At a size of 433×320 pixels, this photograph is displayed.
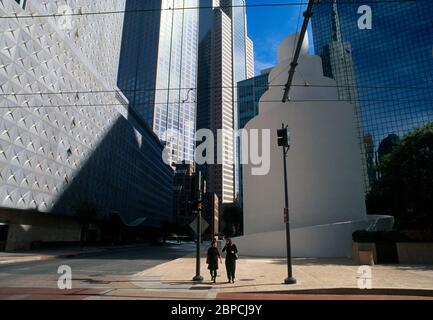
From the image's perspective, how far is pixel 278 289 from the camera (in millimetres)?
9523

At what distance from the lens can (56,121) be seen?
125 ft

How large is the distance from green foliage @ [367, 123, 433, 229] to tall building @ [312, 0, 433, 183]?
65168 millimetres

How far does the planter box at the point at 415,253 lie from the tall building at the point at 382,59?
78814mm

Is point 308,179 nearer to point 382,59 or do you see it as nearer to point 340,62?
point 382,59

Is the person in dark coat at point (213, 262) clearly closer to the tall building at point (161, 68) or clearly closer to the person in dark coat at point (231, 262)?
the person in dark coat at point (231, 262)

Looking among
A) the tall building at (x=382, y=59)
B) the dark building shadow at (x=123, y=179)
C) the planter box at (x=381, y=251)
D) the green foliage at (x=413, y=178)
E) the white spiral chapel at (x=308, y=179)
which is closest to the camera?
the planter box at (x=381, y=251)

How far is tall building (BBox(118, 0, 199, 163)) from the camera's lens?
443ft

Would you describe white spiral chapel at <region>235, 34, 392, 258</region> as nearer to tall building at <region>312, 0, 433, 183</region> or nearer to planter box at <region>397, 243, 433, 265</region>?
planter box at <region>397, 243, 433, 265</region>

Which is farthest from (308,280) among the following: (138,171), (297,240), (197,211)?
(138,171)

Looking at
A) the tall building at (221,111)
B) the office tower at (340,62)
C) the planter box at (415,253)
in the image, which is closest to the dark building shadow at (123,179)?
the planter box at (415,253)

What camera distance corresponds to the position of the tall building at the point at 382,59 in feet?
289

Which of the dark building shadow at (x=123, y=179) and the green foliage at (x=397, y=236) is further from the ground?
the dark building shadow at (x=123, y=179)

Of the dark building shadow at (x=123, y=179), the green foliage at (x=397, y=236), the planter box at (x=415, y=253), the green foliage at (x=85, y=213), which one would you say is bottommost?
the planter box at (x=415, y=253)
